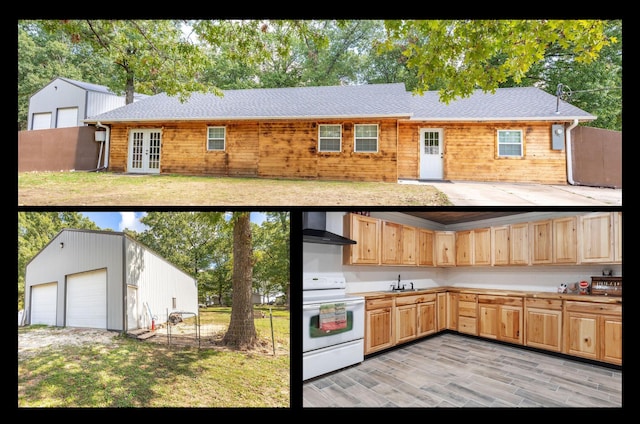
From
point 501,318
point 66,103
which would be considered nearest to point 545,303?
point 501,318

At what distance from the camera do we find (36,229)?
105 inches

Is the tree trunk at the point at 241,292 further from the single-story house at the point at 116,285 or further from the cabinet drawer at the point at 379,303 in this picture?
the cabinet drawer at the point at 379,303

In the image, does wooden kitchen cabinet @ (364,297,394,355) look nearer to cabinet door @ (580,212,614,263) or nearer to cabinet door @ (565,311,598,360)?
cabinet door @ (565,311,598,360)

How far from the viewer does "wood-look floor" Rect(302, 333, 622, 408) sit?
2814 mm

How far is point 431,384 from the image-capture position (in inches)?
124

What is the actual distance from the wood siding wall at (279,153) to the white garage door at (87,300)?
1.72m

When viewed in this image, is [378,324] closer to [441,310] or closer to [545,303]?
[441,310]

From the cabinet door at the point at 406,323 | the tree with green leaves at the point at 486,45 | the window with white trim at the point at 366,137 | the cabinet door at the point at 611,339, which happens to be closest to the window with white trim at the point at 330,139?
the window with white trim at the point at 366,137

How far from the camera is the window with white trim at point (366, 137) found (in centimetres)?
441

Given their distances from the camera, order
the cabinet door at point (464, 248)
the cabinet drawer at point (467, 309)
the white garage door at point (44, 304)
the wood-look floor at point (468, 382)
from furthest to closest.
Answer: the cabinet door at point (464, 248) → the cabinet drawer at point (467, 309) → the wood-look floor at point (468, 382) → the white garage door at point (44, 304)

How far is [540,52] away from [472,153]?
1.72m

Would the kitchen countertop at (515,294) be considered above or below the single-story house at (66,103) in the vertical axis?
below
